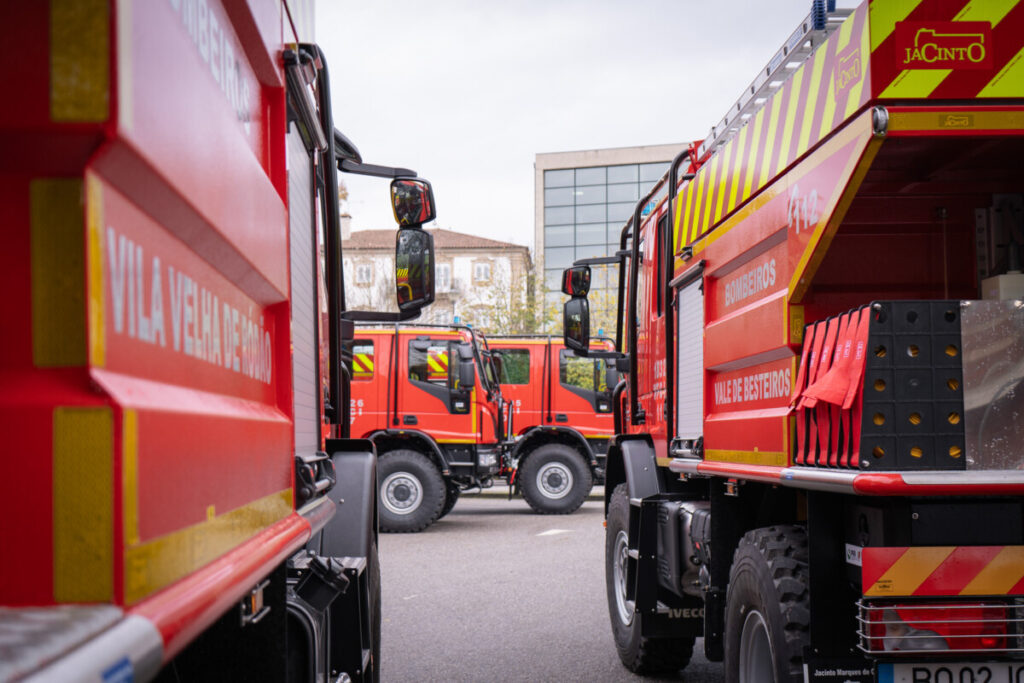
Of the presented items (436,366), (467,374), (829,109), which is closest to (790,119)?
(829,109)

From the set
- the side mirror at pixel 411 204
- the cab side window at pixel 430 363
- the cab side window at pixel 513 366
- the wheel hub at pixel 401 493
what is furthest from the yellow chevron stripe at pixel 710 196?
the cab side window at pixel 513 366

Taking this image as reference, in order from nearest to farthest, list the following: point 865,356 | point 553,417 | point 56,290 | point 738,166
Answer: point 56,290 < point 865,356 < point 738,166 < point 553,417

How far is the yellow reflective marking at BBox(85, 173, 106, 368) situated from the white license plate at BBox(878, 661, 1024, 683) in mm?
2391

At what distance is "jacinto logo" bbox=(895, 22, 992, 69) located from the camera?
2754 millimetres

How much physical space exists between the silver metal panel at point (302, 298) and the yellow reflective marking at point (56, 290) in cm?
145

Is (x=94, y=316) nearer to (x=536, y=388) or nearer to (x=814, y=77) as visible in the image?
(x=814, y=77)

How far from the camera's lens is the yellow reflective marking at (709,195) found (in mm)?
4402

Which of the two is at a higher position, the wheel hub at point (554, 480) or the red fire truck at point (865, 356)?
the red fire truck at point (865, 356)

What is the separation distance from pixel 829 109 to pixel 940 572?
1.40 m

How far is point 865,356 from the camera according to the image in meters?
2.70

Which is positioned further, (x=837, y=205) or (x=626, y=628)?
(x=626, y=628)

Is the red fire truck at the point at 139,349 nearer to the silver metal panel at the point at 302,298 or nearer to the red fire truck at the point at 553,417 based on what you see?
the silver metal panel at the point at 302,298

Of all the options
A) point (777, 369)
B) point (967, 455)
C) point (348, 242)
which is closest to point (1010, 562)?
point (967, 455)

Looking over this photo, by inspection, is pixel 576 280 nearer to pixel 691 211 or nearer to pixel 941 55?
pixel 691 211
